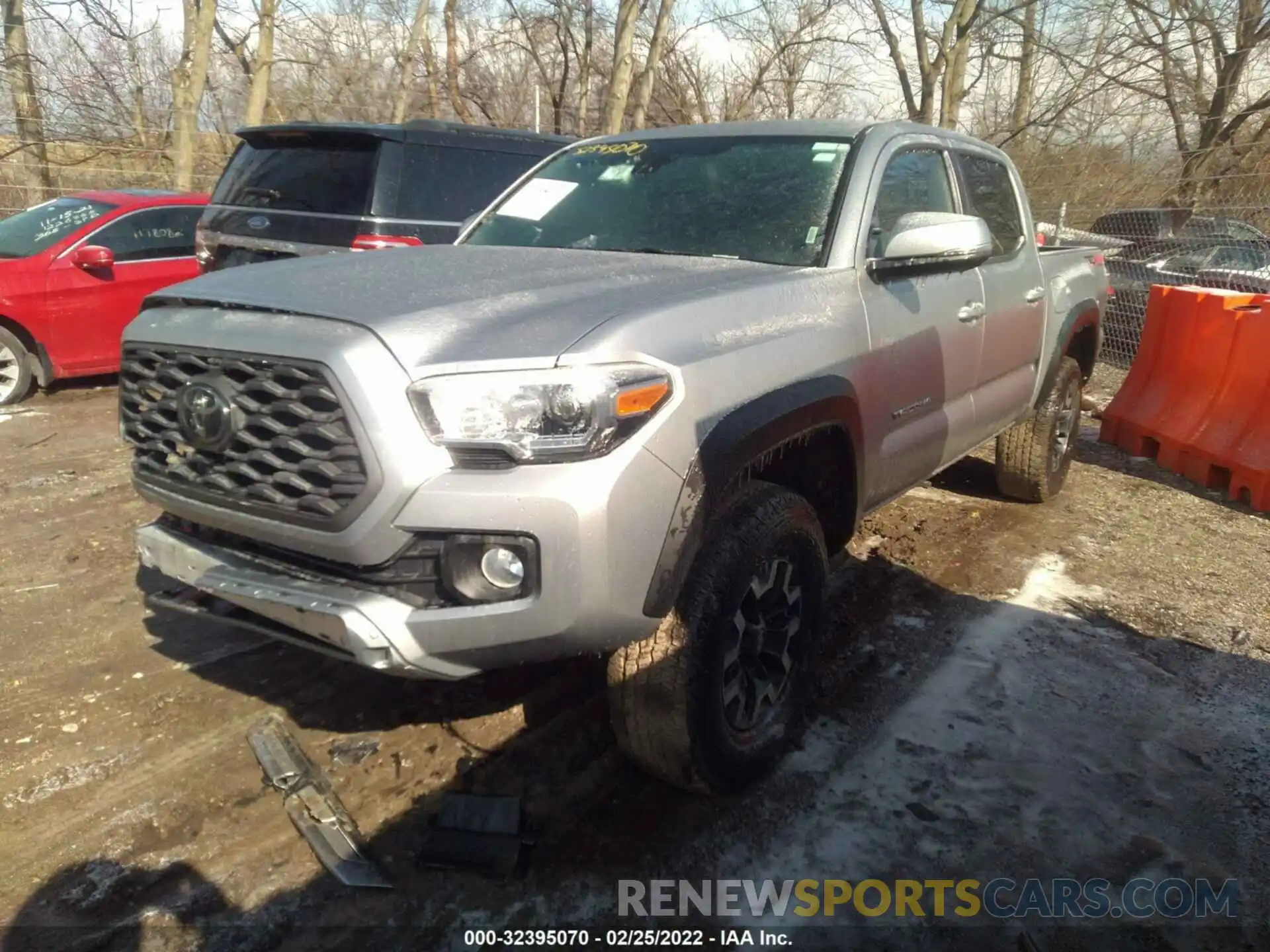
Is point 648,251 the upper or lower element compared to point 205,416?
upper

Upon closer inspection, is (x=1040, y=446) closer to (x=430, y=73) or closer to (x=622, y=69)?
(x=622, y=69)

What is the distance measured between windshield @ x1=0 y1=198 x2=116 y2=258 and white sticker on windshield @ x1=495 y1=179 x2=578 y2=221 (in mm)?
5148

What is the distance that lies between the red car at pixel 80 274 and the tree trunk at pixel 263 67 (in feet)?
28.7

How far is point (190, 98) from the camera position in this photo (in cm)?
1492

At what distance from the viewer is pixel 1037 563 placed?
462 cm

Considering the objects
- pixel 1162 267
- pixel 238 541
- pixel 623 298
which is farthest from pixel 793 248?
pixel 1162 267

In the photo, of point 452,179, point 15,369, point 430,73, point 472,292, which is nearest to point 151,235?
point 15,369

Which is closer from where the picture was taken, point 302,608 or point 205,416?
point 302,608

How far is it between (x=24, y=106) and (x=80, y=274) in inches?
320

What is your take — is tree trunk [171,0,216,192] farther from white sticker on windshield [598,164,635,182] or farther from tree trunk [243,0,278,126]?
white sticker on windshield [598,164,635,182]

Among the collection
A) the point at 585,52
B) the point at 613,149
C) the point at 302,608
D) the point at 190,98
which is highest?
the point at 585,52

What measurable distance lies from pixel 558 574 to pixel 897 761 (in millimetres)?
1455

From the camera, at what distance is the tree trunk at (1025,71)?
15.0m

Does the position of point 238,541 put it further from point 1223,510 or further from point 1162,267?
point 1162,267
